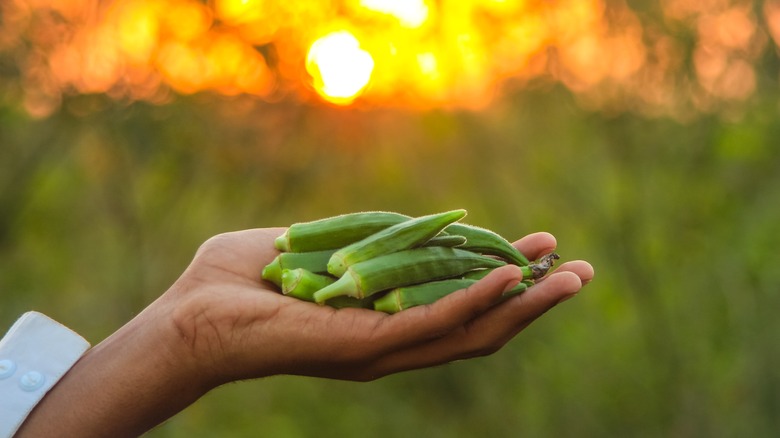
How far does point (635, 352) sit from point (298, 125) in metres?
3.88

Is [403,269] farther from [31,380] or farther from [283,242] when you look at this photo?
[31,380]

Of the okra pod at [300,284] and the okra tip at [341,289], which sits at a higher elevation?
the okra pod at [300,284]

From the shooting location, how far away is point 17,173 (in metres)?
8.14

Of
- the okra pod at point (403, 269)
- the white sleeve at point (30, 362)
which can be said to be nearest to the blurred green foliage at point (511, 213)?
the okra pod at point (403, 269)

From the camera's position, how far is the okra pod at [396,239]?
2900mm

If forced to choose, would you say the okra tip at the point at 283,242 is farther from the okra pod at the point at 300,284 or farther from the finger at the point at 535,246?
the finger at the point at 535,246

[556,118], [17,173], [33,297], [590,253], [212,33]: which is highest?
[212,33]

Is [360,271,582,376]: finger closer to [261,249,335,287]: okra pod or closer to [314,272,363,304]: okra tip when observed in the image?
[314,272,363,304]: okra tip

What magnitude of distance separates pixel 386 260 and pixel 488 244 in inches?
19.8

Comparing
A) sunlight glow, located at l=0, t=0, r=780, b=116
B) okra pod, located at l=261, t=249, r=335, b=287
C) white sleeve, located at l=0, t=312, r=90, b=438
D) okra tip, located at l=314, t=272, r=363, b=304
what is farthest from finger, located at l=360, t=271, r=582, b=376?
sunlight glow, located at l=0, t=0, r=780, b=116

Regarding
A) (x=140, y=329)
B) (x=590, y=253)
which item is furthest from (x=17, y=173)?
(x=140, y=329)

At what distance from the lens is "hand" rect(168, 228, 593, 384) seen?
2.35 m

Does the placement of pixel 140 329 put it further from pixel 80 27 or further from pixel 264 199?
pixel 264 199

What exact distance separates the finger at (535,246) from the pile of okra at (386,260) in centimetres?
4
